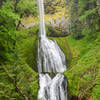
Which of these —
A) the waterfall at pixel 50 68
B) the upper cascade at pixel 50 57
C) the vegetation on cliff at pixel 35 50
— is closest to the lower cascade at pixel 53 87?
the waterfall at pixel 50 68

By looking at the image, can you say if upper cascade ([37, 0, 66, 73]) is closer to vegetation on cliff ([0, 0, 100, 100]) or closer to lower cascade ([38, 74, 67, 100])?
vegetation on cliff ([0, 0, 100, 100])

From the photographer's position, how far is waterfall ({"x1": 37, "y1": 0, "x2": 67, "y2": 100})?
36.2 ft

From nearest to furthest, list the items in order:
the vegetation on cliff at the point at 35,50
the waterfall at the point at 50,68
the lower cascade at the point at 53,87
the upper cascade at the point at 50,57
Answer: the vegetation on cliff at the point at 35,50, the lower cascade at the point at 53,87, the waterfall at the point at 50,68, the upper cascade at the point at 50,57

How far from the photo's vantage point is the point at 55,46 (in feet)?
60.0

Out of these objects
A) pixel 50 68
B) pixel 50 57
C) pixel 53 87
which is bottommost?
pixel 53 87

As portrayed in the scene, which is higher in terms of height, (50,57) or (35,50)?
(35,50)

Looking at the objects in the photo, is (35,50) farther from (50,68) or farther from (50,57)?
(50,68)

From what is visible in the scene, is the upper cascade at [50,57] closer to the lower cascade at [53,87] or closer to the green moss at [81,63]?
the green moss at [81,63]

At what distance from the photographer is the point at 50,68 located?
50.8 ft

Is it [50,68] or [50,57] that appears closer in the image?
[50,68]

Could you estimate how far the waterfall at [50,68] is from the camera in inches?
434

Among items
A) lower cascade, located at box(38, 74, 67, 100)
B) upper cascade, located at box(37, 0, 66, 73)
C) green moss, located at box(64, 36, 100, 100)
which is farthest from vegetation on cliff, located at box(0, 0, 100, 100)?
upper cascade, located at box(37, 0, 66, 73)

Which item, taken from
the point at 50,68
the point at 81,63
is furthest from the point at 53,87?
the point at 81,63

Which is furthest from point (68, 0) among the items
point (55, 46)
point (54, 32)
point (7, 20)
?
point (7, 20)
